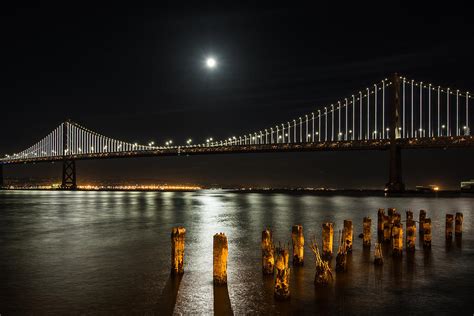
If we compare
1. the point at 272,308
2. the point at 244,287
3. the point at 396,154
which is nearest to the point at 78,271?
the point at 244,287

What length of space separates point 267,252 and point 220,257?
4.46ft

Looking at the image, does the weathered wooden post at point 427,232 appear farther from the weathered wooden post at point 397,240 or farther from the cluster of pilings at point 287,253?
the weathered wooden post at point 397,240

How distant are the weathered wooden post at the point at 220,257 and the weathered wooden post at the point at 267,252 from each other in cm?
102

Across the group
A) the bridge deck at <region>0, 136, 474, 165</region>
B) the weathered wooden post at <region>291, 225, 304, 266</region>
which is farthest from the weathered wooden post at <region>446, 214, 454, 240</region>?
the bridge deck at <region>0, 136, 474, 165</region>

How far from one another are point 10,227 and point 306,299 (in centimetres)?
1650

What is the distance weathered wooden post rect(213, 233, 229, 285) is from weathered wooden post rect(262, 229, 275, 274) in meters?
1.02

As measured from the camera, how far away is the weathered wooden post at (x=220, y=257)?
26.1 feet

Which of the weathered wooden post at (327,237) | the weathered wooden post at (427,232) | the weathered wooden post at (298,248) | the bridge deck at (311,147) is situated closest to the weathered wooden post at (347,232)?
the weathered wooden post at (327,237)

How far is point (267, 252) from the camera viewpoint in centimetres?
920

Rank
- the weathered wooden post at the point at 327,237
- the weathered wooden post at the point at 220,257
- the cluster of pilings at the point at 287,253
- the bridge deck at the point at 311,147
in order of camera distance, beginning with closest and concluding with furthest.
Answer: the cluster of pilings at the point at 287,253 < the weathered wooden post at the point at 220,257 < the weathered wooden post at the point at 327,237 < the bridge deck at the point at 311,147

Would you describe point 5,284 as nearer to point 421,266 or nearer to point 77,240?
point 77,240

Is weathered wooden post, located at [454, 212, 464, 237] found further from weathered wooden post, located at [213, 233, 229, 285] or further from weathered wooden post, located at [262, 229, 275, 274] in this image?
weathered wooden post, located at [213, 233, 229, 285]

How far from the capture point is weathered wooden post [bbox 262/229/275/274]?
9.09 meters

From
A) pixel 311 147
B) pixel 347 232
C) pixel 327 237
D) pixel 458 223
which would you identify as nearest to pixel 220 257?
pixel 327 237
